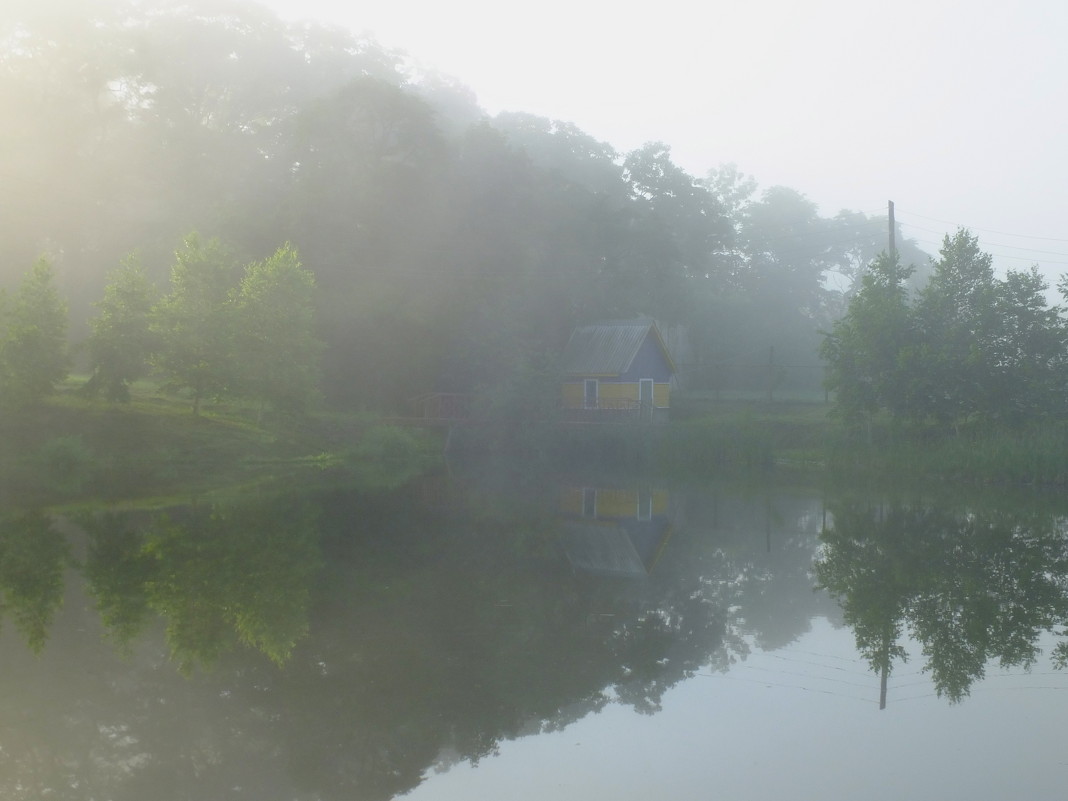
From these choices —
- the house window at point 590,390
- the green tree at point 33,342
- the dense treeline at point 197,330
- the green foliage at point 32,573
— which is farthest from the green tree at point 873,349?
the green tree at point 33,342

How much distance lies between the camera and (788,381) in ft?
182

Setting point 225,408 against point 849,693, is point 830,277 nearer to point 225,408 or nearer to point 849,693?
point 225,408

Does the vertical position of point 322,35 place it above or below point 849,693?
above

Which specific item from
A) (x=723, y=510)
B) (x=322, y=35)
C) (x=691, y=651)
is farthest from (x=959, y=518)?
(x=322, y=35)

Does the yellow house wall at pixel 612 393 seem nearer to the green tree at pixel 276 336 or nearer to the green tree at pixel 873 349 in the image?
the green tree at pixel 873 349

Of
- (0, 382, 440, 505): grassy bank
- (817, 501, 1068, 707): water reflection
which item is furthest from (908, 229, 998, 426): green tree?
(0, 382, 440, 505): grassy bank

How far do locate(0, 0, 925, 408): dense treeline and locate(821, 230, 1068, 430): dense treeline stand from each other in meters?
12.4

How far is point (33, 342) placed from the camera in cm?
2898

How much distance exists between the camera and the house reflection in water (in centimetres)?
1403

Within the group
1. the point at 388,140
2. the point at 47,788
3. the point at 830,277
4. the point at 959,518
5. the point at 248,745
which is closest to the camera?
the point at 47,788

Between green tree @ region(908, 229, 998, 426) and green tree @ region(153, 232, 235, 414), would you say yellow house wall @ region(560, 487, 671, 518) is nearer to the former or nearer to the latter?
green tree @ region(908, 229, 998, 426)

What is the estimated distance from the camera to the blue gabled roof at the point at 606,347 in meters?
43.1

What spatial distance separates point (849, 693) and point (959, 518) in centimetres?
1185

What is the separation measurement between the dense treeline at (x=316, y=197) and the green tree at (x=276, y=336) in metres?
5.04
